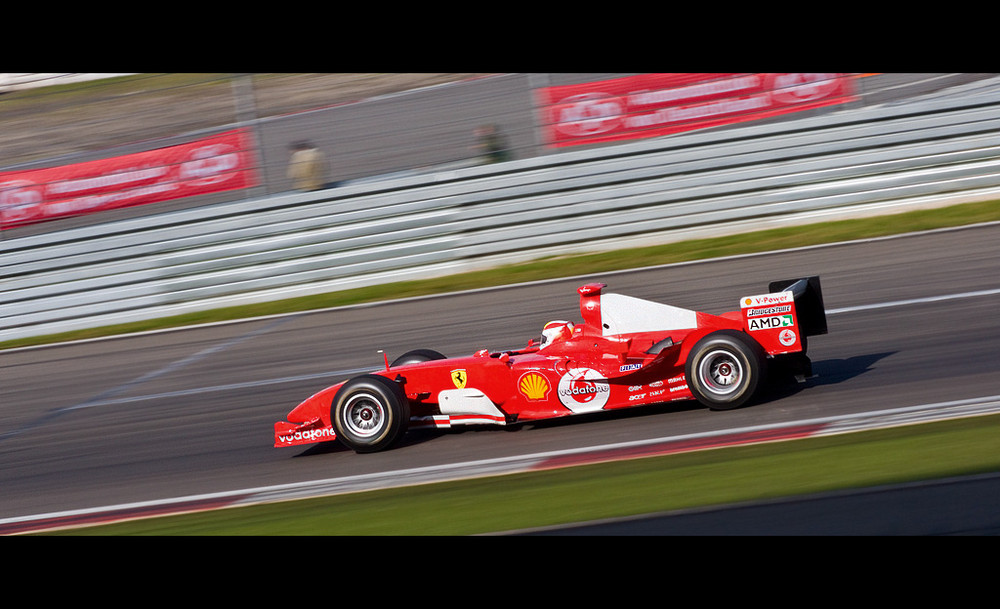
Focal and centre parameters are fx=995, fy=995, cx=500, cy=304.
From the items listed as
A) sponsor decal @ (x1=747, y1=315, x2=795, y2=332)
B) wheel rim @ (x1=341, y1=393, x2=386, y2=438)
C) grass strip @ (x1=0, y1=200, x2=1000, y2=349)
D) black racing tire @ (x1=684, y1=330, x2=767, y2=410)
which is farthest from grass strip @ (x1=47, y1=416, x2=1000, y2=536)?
grass strip @ (x1=0, y1=200, x2=1000, y2=349)

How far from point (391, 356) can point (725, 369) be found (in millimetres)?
4347

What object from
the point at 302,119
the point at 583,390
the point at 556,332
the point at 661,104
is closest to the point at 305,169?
the point at 302,119

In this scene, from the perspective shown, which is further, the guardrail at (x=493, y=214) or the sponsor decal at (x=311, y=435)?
the guardrail at (x=493, y=214)

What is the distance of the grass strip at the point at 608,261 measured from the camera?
11766mm

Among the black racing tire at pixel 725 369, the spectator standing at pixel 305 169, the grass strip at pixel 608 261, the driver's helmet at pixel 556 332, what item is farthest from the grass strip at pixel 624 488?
the spectator standing at pixel 305 169

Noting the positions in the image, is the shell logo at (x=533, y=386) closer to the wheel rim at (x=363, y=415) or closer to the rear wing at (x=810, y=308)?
the wheel rim at (x=363, y=415)

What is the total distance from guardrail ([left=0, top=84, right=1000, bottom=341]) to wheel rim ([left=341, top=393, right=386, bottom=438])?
610cm

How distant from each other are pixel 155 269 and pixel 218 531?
872cm

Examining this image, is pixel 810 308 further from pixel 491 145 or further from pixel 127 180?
pixel 127 180

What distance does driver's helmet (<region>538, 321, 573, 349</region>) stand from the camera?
7188 millimetres

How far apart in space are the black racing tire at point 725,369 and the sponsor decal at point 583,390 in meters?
0.61

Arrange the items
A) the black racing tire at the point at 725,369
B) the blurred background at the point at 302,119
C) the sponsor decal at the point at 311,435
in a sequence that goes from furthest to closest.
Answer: the blurred background at the point at 302,119 < the sponsor decal at the point at 311,435 < the black racing tire at the point at 725,369

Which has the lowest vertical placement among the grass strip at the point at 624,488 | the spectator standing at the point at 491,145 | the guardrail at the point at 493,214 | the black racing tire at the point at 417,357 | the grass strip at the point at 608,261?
the grass strip at the point at 624,488

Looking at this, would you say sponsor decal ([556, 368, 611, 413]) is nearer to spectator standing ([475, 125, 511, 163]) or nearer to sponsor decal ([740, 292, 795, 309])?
sponsor decal ([740, 292, 795, 309])
